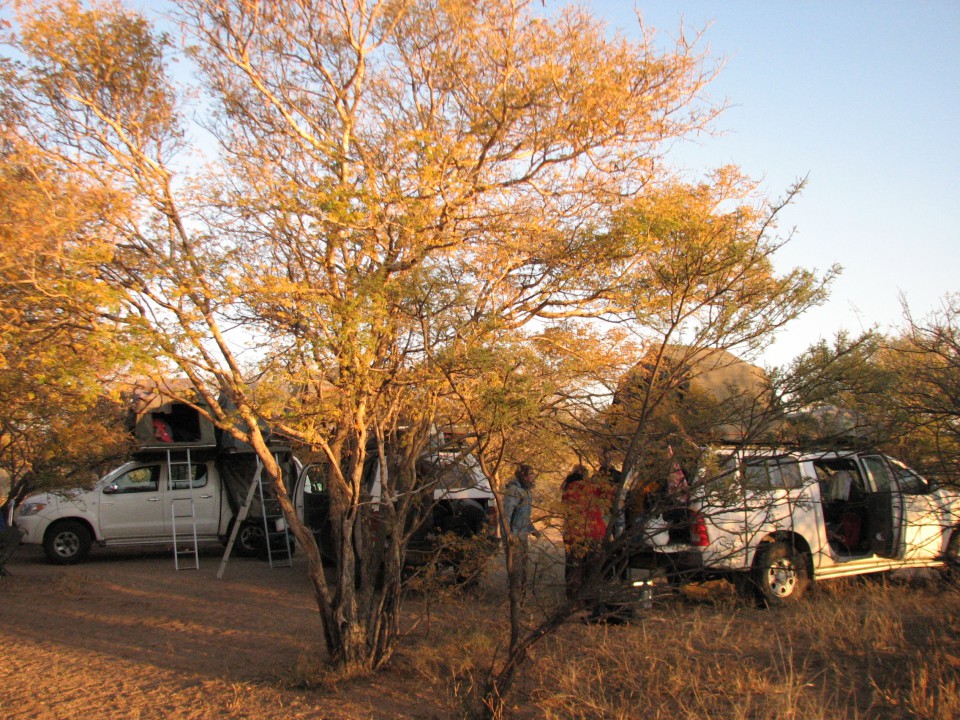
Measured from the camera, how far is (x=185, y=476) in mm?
14219

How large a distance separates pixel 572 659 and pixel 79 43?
578 cm

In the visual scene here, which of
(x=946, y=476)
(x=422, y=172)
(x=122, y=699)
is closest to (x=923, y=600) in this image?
(x=946, y=476)

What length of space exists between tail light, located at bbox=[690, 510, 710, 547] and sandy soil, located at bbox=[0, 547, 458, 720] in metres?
1.93

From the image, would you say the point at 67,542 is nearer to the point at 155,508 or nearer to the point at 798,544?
the point at 155,508

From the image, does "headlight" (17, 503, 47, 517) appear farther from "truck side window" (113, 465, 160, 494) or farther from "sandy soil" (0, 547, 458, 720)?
"sandy soil" (0, 547, 458, 720)

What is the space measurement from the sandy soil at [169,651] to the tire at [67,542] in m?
1.48

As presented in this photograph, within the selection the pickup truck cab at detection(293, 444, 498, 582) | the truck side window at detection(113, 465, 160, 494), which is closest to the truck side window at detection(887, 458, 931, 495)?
the pickup truck cab at detection(293, 444, 498, 582)

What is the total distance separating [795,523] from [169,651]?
560 cm

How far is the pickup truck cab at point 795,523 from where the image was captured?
4.36 m

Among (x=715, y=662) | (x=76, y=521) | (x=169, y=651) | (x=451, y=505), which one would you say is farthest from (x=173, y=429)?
(x=715, y=662)

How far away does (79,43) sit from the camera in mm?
6270

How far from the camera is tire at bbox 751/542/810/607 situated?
7.30 meters

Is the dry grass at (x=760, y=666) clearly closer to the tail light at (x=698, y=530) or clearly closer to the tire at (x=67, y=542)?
the tail light at (x=698, y=530)

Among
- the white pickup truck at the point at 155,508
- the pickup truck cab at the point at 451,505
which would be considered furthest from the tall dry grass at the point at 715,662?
the white pickup truck at the point at 155,508
